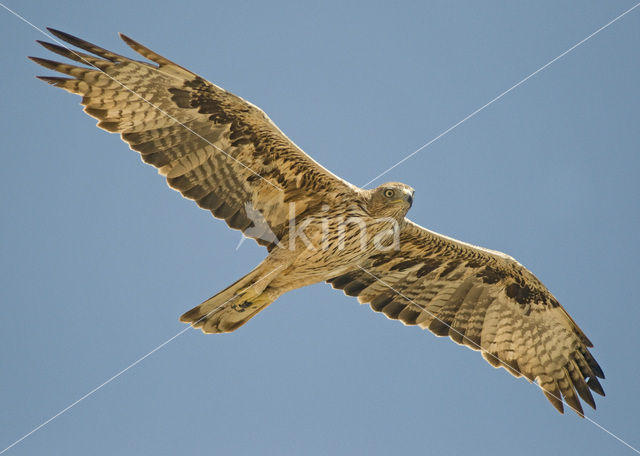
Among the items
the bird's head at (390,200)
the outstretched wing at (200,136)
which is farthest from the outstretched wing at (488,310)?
the outstretched wing at (200,136)

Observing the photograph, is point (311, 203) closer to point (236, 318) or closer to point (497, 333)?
point (236, 318)

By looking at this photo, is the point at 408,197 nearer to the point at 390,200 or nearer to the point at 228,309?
the point at 390,200

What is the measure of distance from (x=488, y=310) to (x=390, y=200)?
7.51 ft

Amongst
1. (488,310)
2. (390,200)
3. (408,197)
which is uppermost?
(488,310)

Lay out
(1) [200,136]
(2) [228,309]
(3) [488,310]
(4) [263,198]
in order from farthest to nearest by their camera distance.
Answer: (3) [488,310] → (4) [263,198] → (1) [200,136] → (2) [228,309]

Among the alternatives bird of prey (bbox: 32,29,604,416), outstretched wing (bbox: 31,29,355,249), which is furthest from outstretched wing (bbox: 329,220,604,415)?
outstretched wing (bbox: 31,29,355,249)

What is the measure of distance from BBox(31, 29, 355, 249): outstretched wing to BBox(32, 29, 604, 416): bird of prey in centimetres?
1

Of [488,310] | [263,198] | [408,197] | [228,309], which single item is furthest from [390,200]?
[488,310]

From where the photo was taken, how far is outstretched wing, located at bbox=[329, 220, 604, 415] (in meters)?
9.23

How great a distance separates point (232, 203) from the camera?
851 centimetres

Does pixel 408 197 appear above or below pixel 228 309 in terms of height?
above

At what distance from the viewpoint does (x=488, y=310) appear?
9508 millimetres

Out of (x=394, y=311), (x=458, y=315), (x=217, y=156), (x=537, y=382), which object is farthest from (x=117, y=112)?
(x=537, y=382)

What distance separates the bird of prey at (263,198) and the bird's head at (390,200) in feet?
0.04
